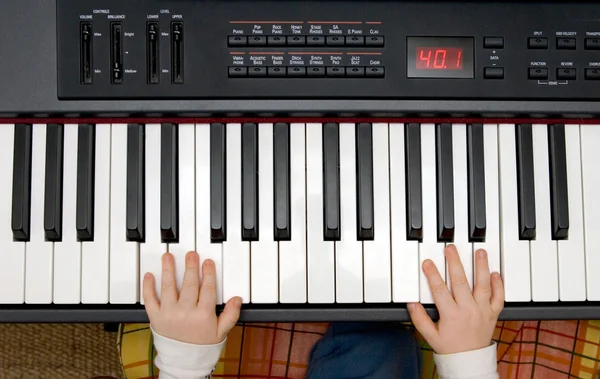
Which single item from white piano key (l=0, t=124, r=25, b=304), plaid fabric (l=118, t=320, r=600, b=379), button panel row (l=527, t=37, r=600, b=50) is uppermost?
button panel row (l=527, t=37, r=600, b=50)

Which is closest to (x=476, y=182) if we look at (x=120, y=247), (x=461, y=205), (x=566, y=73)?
(x=461, y=205)

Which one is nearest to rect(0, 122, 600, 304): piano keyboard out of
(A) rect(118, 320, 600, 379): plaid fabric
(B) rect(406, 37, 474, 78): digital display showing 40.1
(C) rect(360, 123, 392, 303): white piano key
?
(C) rect(360, 123, 392, 303): white piano key

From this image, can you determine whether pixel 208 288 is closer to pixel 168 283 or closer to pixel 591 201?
pixel 168 283

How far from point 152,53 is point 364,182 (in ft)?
1.58

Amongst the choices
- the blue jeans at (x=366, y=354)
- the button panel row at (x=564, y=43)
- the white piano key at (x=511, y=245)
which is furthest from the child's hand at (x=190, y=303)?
the button panel row at (x=564, y=43)

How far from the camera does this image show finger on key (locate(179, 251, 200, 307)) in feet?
3.44

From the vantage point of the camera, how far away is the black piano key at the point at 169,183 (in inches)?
41.5

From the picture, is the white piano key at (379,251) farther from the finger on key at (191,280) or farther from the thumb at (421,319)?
the finger on key at (191,280)

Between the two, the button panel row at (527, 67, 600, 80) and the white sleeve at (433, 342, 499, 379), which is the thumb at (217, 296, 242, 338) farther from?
the button panel row at (527, 67, 600, 80)

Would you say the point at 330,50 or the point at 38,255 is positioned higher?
the point at 330,50

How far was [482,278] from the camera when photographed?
3.49 feet

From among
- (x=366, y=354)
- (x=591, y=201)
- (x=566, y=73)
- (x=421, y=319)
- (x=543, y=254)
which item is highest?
(x=566, y=73)

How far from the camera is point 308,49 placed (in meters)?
1.05

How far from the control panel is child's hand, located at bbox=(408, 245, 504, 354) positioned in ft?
1.11
